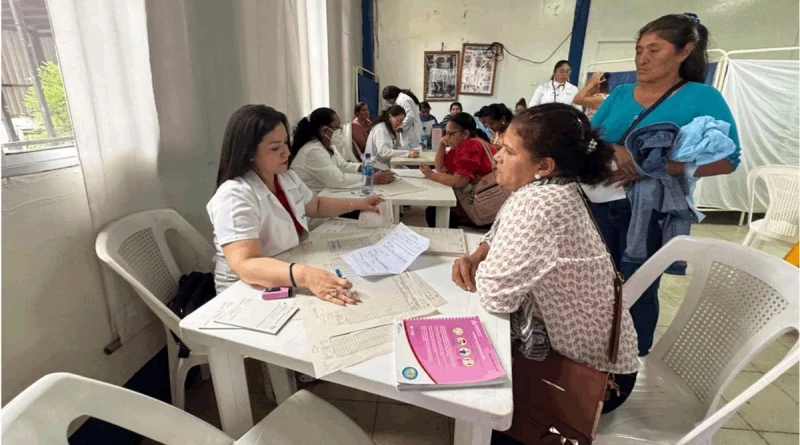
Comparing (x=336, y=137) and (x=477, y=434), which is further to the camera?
(x=336, y=137)

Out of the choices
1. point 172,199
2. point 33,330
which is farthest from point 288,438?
point 172,199

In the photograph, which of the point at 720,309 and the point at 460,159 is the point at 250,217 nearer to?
the point at 720,309

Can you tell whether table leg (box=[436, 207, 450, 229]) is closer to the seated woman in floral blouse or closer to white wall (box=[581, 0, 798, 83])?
the seated woman in floral blouse

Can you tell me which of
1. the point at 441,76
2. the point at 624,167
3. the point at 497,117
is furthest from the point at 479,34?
the point at 624,167

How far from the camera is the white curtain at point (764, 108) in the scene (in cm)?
364

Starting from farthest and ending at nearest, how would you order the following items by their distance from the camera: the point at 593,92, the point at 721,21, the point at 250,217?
the point at 721,21 → the point at 593,92 → the point at 250,217

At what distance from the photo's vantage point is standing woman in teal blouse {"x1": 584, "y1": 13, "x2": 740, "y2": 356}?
1335mm

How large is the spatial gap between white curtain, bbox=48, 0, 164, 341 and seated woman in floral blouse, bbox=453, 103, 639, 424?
1153mm

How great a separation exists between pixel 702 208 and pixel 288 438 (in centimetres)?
521

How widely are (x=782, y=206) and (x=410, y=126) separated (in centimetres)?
380

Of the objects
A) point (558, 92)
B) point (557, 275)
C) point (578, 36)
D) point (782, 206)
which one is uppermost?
point (578, 36)

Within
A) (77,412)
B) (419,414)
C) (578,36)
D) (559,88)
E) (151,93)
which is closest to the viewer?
(77,412)

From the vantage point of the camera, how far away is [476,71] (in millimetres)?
6230

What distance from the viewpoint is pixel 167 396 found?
59.9 inches
